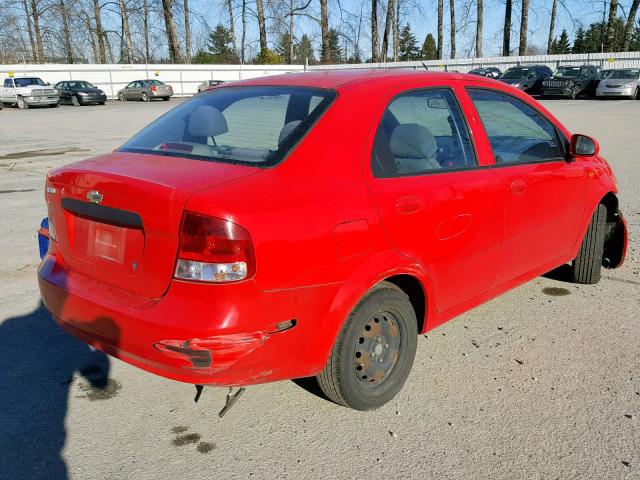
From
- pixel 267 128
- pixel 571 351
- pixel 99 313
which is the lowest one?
pixel 571 351

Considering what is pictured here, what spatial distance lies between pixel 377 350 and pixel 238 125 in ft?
4.77

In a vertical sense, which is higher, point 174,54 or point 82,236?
point 174,54

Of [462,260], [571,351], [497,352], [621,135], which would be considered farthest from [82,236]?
[621,135]

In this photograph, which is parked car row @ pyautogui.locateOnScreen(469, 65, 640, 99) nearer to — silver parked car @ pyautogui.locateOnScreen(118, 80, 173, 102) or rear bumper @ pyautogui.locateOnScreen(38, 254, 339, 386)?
silver parked car @ pyautogui.locateOnScreen(118, 80, 173, 102)

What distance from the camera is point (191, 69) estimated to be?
46781 mm

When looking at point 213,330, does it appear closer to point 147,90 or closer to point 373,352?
point 373,352

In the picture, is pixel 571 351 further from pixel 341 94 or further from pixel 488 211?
pixel 341 94

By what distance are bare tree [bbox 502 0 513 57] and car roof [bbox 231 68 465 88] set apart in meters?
47.8

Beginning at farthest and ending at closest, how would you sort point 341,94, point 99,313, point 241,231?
point 341,94 < point 99,313 < point 241,231

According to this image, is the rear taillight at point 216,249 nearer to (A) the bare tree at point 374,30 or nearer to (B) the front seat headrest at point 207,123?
(B) the front seat headrest at point 207,123

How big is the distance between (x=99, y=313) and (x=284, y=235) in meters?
0.95

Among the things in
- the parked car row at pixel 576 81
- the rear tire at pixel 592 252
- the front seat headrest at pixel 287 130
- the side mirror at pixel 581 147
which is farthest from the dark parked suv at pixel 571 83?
the front seat headrest at pixel 287 130

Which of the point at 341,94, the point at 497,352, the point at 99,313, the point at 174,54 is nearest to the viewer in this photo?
the point at 99,313

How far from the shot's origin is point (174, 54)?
49.2m
